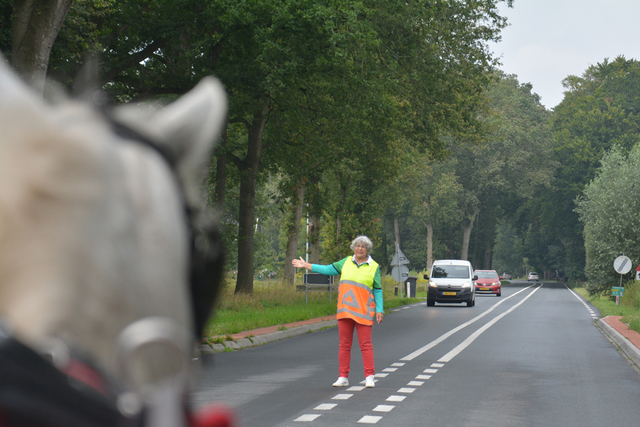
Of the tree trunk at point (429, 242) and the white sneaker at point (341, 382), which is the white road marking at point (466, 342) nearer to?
the white sneaker at point (341, 382)

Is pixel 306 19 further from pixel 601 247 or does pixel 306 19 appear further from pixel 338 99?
pixel 601 247

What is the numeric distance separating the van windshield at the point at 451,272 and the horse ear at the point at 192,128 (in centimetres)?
3295

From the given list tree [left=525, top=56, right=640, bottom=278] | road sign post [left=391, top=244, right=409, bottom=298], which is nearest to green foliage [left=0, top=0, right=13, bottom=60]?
road sign post [left=391, top=244, right=409, bottom=298]

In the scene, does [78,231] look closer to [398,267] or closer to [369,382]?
[369,382]

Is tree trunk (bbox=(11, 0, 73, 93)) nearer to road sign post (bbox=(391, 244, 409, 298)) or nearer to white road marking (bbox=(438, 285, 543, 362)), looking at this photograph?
white road marking (bbox=(438, 285, 543, 362))

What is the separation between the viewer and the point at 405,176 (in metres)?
46.9

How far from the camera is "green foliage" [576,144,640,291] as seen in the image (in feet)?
131

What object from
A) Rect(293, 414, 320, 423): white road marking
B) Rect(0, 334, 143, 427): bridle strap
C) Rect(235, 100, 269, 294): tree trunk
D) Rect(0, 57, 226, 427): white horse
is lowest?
Rect(293, 414, 320, 423): white road marking

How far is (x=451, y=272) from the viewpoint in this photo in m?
33.2

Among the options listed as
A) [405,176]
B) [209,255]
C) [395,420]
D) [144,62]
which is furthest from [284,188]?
[209,255]

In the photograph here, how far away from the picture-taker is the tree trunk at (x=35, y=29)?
34.0ft

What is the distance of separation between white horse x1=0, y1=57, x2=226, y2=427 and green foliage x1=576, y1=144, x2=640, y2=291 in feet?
138

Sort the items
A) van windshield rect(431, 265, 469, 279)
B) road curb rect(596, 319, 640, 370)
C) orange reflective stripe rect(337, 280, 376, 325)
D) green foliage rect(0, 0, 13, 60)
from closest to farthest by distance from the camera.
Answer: orange reflective stripe rect(337, 280, 376, 325)
green foliage rect(0, 0, 13, 60)
road curb rect(596, 319, 640, 370)
van windshield rect(431, 265, 469, 279)

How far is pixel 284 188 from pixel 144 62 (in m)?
12.0
